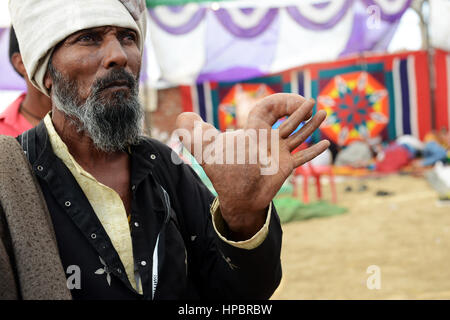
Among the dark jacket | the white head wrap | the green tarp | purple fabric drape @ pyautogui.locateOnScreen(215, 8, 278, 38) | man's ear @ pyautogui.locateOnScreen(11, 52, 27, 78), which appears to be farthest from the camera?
purple fabric drape @ pyautogui.locateOnScreen(215, 8, 278, 38)

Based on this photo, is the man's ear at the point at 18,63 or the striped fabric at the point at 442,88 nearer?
the man's ear at the point at 18,63

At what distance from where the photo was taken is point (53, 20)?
5.20 feet

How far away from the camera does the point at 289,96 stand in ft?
4.30

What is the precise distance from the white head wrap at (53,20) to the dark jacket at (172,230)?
26 centimetres

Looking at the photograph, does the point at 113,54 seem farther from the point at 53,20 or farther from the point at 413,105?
the point at 413,105

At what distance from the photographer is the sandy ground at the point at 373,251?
3959 millimetres

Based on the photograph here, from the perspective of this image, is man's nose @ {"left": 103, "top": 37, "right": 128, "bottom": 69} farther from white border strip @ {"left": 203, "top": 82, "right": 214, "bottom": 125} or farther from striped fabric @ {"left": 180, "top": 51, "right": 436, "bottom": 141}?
white border strip @ {"left": 203, "top": 82, "right": 214, "bottom": 125}

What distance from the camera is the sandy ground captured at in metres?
3.96

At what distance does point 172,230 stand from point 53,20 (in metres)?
0.82

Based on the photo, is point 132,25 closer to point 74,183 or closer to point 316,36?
point 74,183

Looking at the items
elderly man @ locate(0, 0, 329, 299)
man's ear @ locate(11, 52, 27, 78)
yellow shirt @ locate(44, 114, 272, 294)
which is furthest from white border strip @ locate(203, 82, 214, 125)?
yellow shirt @ locate(44, 114, 272, 294)

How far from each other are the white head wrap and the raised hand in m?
0.54

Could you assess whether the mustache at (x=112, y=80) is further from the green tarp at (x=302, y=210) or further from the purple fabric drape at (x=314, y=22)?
the purple fabric drape at (x=314, y=22)
